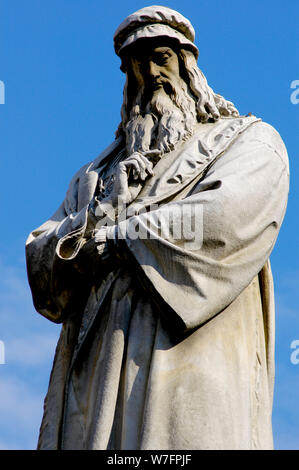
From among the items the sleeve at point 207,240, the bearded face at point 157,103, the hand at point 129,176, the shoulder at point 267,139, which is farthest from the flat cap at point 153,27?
the sleeve at point 207,240

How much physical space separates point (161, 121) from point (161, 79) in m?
0.41

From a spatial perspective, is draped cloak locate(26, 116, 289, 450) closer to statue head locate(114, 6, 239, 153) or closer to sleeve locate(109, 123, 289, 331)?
sleeve locate(109, 123, 289, 331)

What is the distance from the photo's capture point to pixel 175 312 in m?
10.0

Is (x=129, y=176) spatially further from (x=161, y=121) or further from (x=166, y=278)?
(x=166, y=278)

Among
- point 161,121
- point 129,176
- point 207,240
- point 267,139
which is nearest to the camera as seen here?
point 207,240

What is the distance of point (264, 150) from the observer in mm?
11023

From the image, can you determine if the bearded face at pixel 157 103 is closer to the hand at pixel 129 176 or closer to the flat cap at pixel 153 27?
the flat cap at pixel 153 27

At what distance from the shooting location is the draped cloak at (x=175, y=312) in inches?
390

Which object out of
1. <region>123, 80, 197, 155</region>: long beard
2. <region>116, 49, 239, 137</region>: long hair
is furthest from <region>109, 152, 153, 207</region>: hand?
<region>116, 49, 239, 137</region>: long hair

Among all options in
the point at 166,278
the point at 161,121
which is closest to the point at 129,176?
the point at 161,121

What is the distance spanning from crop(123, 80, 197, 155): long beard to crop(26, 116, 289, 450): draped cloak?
0.76 ft

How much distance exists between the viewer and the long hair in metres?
11.7

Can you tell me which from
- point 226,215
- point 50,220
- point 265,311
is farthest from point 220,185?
point 50,220

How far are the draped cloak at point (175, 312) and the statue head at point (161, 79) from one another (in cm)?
41
